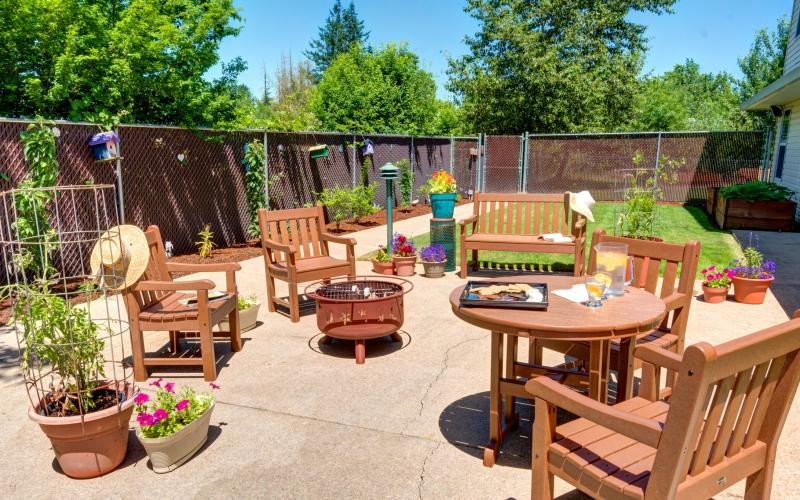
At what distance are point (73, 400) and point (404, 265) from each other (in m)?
4.58

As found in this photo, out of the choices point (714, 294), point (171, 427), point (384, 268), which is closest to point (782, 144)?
point (714, 294)

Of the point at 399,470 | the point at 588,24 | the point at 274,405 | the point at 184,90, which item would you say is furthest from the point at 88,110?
the point at 588,24

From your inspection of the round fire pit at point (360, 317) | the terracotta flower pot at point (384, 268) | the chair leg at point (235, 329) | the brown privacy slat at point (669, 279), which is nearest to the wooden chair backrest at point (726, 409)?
the brown privacy slat at point (669, 279)

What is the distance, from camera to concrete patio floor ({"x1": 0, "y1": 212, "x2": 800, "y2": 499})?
2.60 m

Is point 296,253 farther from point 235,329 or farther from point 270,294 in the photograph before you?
point 235,329

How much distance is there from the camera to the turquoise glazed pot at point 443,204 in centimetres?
710

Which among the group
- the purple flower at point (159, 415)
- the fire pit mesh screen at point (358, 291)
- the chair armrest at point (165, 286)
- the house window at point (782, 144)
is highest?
the house window at point (782, 144)

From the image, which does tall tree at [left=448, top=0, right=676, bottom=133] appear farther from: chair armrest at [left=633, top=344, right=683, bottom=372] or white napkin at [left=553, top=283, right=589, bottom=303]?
chair armrest at [left=633, top=344, right=683, bottom=372]

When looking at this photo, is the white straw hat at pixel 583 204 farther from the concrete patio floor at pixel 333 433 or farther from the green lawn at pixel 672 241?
the green lawn at pixel 672 241

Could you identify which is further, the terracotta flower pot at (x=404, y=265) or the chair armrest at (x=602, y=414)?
the terracotta flower pot at (x=404, y=265)

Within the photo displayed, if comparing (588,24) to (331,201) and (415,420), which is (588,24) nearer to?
(331,201)

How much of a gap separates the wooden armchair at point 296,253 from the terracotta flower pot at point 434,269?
1.49m

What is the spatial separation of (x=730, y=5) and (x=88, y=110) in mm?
30571

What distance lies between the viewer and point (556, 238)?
21.8ft
